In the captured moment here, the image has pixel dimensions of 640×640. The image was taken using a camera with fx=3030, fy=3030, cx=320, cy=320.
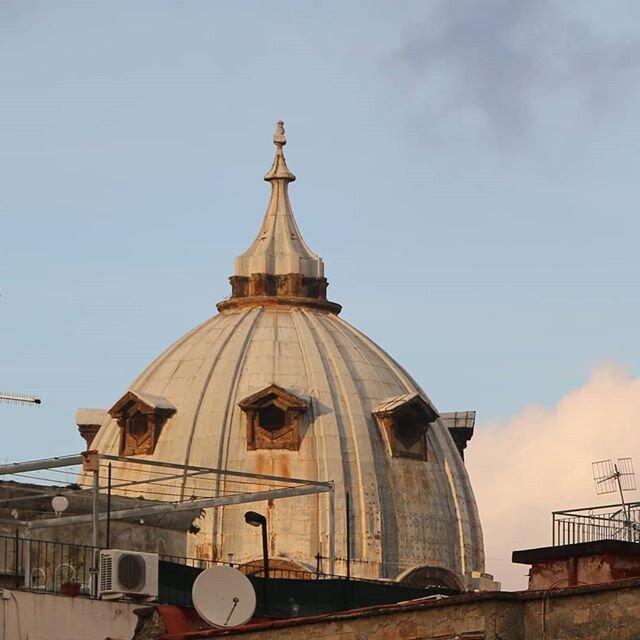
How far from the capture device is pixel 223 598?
4966 cm

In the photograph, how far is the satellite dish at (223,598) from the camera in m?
49.2

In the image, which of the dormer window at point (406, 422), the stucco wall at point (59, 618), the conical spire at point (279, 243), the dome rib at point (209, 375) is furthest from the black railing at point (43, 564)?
the conical spire at point (279, 243)

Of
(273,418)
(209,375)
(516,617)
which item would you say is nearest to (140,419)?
(209,375)

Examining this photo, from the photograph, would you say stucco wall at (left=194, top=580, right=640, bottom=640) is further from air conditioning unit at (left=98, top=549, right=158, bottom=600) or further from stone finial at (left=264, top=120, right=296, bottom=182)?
stone finial at (left=264, top=120, right=296, bottom=182)

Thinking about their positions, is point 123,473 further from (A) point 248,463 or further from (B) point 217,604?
(B) point 217,604

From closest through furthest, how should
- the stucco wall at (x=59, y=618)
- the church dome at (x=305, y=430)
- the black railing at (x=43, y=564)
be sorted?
the stucco wall at (x=59, y=618), the black railing at (x=43, y=564), the church dome at (x=305, y=430)

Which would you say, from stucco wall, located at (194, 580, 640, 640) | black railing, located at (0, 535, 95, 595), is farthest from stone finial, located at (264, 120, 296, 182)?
stucco wall, located at (194, 580, 640, 640)

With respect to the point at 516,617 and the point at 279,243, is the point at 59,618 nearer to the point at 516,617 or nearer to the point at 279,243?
the point at 516,617

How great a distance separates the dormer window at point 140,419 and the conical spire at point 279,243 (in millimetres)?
6651

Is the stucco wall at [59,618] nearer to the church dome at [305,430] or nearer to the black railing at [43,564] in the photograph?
the black railing at [43,564]

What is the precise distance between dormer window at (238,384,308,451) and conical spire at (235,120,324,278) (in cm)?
650

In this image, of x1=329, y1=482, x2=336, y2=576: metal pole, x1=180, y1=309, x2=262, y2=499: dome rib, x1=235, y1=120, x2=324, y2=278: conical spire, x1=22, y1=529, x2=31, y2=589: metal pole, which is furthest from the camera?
x1=235, y1=120, x2=324, y2=278: conical spire

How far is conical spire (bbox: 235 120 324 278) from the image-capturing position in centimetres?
10238

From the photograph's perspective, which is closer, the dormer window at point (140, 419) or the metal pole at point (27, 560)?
the metal pole at point (27, 560)
